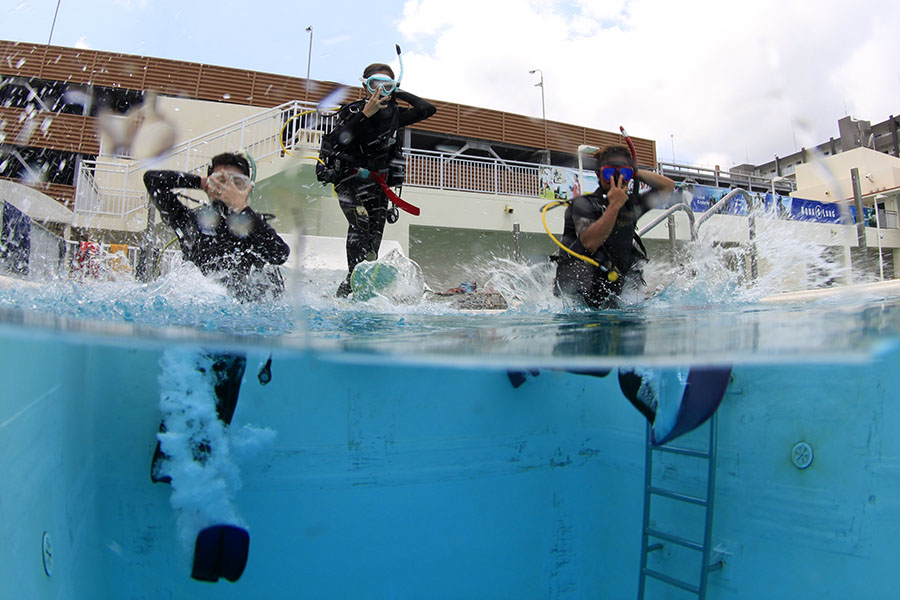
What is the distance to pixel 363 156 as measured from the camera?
3.26 meters

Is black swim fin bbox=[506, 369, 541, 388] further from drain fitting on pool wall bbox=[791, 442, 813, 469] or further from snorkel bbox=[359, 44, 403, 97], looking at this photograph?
snorkel bbox=[359, 44, 403, 97]

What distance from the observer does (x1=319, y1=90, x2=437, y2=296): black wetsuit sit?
3.23 metres

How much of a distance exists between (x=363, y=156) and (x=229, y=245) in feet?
3.64

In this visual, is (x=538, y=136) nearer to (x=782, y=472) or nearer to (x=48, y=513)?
(x=782, y=472)

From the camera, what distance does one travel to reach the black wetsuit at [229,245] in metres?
2.60

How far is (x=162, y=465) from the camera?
6.72 ft

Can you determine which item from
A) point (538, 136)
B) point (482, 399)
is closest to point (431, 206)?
point (538, 136)

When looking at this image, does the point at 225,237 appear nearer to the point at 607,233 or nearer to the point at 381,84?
the point at 381,84

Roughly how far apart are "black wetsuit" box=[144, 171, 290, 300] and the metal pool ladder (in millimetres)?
2279

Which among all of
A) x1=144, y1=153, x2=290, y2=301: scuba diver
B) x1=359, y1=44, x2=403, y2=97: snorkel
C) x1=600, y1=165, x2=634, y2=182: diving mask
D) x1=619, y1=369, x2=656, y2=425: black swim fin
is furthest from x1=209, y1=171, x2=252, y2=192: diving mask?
x1=619, y1=369, x2=656, y2=425: black swim fin

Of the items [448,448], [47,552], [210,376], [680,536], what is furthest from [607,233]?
[47,552]

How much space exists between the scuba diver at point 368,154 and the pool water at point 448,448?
857mm

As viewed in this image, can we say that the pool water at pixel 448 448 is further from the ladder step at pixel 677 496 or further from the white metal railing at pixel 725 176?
the white metal railing at pixel 725 176

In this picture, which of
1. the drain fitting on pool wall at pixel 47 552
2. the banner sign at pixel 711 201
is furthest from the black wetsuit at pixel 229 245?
the banner sign at pixel 711 201
